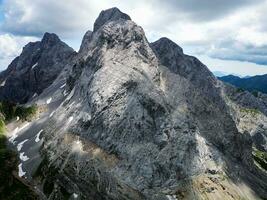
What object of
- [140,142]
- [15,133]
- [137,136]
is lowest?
[15,133]

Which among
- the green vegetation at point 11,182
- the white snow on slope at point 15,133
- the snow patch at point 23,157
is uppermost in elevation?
the white snow on slope at point 15,133

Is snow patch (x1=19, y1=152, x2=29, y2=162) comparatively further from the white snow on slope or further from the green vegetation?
the white snow on slope

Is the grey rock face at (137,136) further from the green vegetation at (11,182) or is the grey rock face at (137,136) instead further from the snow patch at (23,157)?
the green vegetation at (11,182)

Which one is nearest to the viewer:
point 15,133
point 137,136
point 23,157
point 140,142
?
point 140,142

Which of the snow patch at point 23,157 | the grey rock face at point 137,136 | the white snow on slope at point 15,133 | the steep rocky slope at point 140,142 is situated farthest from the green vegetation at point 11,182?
the white snow on slope at point 15,133

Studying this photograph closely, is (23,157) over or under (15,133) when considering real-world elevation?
under

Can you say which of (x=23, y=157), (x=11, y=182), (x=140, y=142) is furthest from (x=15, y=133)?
(x=140, y=142)

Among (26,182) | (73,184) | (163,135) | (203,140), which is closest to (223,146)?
(203,140)

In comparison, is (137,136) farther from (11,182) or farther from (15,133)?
(15,133)

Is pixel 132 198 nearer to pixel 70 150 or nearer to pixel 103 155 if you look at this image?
pixel 103 155
